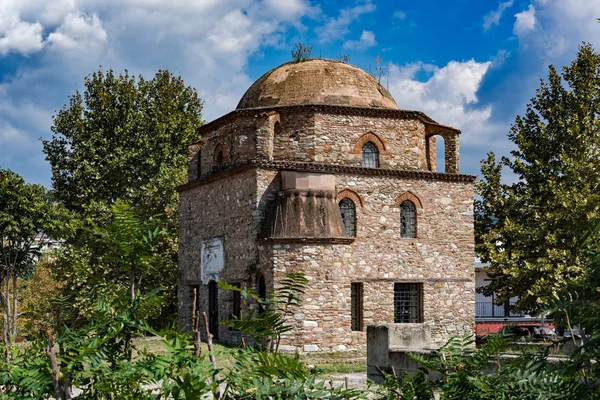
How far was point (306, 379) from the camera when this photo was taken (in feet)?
13.0

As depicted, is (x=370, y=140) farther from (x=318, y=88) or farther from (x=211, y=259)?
(x=211, y=259)

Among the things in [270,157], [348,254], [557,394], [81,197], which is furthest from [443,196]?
[557,394]

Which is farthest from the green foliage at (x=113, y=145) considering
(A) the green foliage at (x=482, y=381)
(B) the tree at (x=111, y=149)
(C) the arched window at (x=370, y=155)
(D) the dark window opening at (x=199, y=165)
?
(A) the green foliage at (x=482, y=381)

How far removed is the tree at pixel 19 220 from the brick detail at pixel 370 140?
37.3ft

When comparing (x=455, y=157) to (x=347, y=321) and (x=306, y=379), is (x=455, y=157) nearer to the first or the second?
(x=347, y=321)

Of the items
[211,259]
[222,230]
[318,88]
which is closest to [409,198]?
[318,88]

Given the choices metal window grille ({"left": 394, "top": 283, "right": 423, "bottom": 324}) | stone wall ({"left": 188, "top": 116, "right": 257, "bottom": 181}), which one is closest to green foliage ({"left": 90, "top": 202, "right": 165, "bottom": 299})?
stone wall ({"left": 188, "top": 116, "right": 257, "bottom": 181})

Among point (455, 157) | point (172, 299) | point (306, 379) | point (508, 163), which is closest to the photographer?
point (306, 379)

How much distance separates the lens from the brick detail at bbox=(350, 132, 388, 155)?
74.8 feet

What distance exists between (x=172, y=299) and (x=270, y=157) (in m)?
10.4

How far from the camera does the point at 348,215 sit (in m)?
22.0

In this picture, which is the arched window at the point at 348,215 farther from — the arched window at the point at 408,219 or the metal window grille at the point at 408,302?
the metal window grille at the point at 408,302

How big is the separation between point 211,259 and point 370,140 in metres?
5.76

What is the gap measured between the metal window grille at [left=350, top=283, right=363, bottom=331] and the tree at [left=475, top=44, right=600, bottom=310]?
15.8 ft
